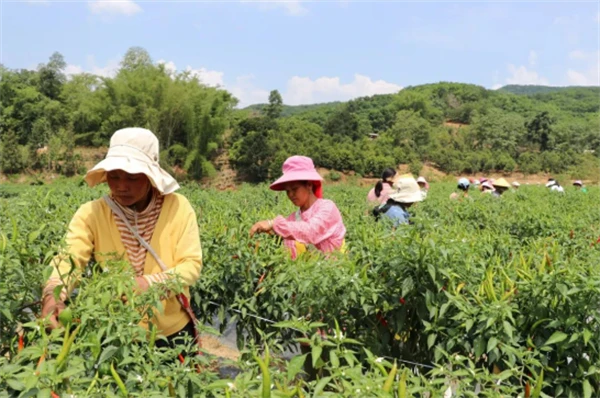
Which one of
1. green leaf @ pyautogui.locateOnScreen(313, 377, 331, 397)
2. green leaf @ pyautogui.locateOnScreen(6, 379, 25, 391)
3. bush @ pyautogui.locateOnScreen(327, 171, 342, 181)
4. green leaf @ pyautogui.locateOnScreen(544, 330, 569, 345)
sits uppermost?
green leaf @ pyautogui.locateOnScreen(6, 379, 25, 391)

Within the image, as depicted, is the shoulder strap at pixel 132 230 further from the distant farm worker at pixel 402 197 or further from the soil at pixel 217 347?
the soil at pixel 217 347

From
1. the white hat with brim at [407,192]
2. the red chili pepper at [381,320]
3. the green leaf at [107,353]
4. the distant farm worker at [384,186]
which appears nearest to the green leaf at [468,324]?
the red chili pepper at [381,320]

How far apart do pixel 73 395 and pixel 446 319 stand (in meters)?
1.71

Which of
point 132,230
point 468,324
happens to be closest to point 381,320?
point 468,324

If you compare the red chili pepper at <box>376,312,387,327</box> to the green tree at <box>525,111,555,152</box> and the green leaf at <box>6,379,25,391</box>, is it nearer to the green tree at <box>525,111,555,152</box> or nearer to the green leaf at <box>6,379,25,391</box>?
the green leaf at <box>6,379,25,391</box>

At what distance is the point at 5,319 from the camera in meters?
1.60

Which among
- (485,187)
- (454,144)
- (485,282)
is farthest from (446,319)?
(454,144)

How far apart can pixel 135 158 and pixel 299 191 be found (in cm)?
131

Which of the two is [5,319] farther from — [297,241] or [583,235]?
[583,235]

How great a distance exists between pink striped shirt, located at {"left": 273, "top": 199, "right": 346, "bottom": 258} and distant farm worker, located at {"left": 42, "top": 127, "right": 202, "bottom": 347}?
0.93 metres

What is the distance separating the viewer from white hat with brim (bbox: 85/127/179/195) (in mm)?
1899

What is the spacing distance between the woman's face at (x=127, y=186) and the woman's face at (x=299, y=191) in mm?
1186

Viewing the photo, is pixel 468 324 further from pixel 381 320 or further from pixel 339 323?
pixel 339 323

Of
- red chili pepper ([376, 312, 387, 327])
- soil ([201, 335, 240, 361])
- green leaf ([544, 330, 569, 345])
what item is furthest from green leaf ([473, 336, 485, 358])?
soil ([201, 335, 240, 361])
